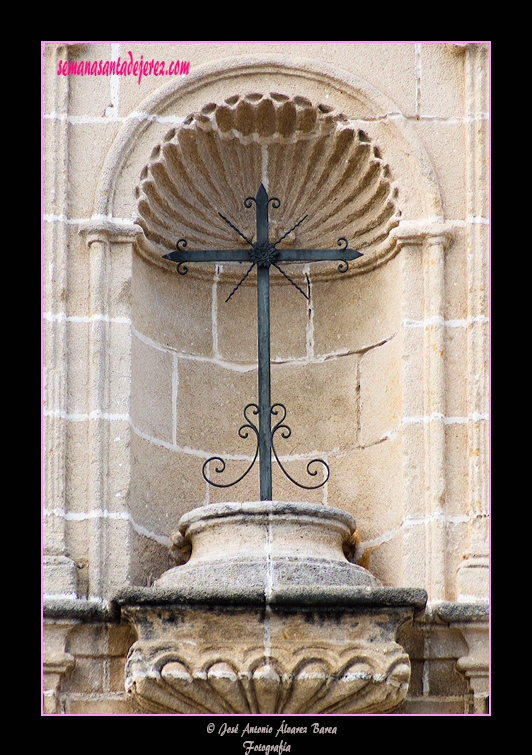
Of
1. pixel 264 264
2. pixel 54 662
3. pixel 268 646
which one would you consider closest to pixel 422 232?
pixel 264 264

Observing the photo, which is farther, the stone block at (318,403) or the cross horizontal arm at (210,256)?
the stone block at (318,403)

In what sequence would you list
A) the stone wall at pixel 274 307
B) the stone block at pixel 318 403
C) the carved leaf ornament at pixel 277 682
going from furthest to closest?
the stone block at pixel 318 403 < the stone wall at pixel 274 307 < the carved leaf ornament at pixel 277 682

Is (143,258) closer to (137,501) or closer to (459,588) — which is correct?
(137,501)

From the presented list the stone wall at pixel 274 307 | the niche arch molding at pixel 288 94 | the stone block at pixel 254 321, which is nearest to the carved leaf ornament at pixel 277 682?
the stone wall at pixel 274 307

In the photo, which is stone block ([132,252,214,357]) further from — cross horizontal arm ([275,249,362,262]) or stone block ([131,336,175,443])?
cross horizontal arm ([275,249,362,262])

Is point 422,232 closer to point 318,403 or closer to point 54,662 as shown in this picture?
point 318,403

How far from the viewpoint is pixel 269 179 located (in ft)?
20.0

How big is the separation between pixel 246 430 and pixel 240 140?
1006 mm

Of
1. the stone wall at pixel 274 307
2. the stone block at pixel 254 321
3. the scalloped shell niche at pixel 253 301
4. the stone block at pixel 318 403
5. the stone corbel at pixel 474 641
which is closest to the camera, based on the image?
the stone corbel at pixel 474 641

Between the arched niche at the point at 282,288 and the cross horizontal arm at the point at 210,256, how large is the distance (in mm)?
142

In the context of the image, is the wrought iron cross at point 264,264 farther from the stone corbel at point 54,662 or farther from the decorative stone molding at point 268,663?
the stone corbel at point 54,662

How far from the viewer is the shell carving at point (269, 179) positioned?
5859 millimetres

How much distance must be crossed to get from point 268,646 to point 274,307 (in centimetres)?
152

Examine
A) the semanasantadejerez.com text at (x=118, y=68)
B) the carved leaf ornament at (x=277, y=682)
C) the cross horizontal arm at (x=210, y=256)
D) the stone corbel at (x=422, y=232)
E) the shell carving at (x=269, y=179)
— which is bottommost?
the carved leaf ornament at (x=277, y=682)
